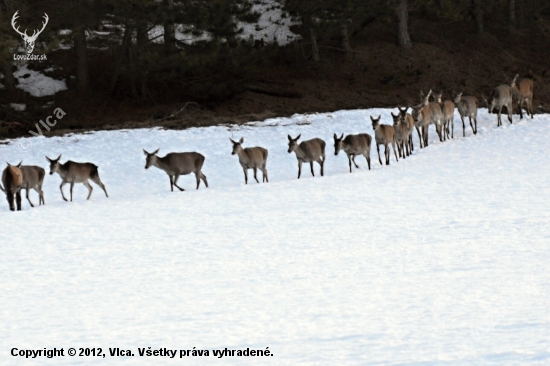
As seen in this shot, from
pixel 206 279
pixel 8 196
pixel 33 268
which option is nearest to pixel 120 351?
pixel 206 279

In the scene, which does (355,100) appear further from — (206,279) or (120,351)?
(120,351)

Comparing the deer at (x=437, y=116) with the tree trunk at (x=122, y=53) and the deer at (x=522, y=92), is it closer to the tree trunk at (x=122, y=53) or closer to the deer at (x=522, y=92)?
the deer at (x=522, y=92)

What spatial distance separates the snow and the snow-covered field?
618 inches

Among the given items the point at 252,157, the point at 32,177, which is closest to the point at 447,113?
the point at 252,157

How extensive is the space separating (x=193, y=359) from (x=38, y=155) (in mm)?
19901

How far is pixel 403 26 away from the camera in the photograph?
132 ft

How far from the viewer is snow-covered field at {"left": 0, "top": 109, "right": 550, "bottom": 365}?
6.96m

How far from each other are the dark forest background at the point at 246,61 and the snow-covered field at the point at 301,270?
11.5 meters

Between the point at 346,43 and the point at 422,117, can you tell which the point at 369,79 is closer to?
the point at 346,43

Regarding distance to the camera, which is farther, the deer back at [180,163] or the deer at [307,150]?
the deer at [307,150]

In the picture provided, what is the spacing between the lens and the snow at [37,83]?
1389 inches

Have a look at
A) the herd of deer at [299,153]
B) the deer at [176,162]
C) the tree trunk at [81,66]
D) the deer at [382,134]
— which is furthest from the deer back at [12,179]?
the tree trunk at [81,66]

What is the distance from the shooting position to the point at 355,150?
22.1 metres

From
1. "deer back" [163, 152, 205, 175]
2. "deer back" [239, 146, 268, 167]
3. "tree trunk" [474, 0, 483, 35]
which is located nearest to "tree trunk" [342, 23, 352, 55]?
"tree trunk" [474, 0, 483, 35]
